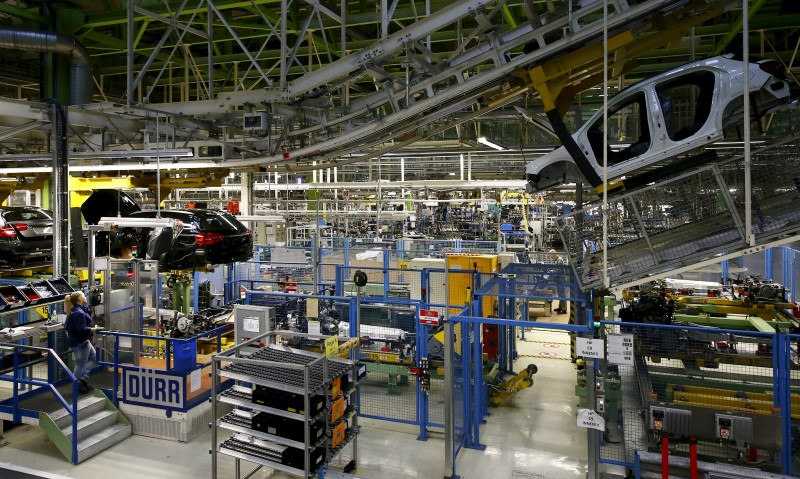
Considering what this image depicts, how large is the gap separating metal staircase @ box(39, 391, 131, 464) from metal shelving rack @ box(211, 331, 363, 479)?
6.98ft

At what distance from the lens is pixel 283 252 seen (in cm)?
1716

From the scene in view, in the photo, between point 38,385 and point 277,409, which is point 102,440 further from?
point 277,409

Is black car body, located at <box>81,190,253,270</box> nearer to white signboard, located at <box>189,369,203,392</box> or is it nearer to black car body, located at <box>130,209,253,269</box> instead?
black car body, located at <box>130,209,253,269</box>

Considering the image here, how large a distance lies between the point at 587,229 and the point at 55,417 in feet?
21.1

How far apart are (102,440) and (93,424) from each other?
0.80 feet

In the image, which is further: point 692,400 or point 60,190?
point 60,190

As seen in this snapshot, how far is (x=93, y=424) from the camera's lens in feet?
21.7

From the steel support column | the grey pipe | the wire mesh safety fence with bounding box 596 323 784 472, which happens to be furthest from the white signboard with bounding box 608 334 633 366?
the grey pipe

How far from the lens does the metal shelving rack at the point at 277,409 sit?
192 inches

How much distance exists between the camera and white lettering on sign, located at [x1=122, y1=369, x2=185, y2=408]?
6.71 m

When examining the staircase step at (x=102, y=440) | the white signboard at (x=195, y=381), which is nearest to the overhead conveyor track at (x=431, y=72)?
the white signboard at (x=195, y=381)

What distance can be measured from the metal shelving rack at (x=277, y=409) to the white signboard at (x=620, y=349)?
2478 mm

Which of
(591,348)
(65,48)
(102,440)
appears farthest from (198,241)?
(591,348)

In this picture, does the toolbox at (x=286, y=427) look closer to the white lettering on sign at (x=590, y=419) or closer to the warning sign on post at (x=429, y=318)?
the warning sign on post at (x=429, y=318)
